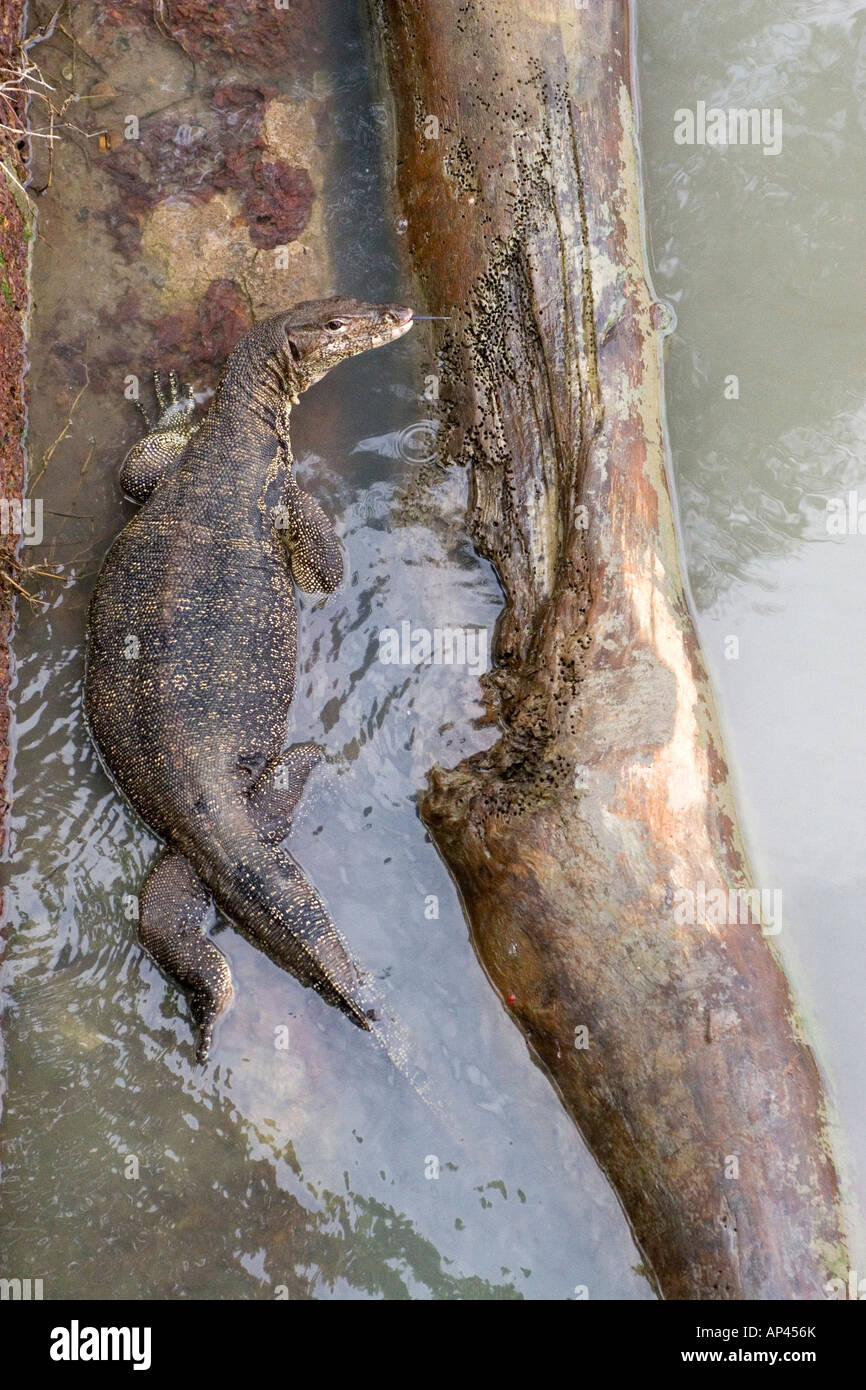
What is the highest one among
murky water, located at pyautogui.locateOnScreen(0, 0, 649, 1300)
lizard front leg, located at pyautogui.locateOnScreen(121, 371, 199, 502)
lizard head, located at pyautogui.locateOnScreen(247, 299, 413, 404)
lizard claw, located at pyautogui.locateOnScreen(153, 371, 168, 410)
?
lizard head, located at pyautogui.locateOnScreen(247, 299, 413, 404)

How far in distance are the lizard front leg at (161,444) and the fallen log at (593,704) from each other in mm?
1597

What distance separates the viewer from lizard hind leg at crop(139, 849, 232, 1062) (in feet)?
18.7

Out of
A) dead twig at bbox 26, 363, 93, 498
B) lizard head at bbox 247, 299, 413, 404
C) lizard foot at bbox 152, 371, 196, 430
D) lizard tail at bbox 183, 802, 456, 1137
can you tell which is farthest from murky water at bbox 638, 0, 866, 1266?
dead twig at bbox 26, 363, 93, 498

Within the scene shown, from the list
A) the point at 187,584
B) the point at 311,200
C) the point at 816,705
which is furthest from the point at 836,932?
the point at 311,200

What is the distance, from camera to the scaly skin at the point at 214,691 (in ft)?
18.7

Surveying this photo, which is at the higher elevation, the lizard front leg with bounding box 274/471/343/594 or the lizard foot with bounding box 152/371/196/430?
the lizard foot with bounding box 152/371/196/430

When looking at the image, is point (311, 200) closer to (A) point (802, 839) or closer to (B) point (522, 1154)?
(A) point (802, 839)

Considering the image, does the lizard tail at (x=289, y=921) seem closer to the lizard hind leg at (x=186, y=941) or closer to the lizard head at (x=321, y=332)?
the lizard hind leg at (x=186, y=941)

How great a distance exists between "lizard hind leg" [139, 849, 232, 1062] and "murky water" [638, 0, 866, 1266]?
303 centimetres

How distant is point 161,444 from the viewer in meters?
6.37

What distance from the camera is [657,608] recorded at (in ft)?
18.0

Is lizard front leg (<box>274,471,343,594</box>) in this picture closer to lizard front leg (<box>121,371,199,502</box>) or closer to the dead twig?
lizard front leg (<box>121,371,199,502</box>)

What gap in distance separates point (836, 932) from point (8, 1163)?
15.0 feet

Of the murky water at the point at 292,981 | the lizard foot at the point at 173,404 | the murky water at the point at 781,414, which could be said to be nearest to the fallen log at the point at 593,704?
the murky water at the point at 292,981
